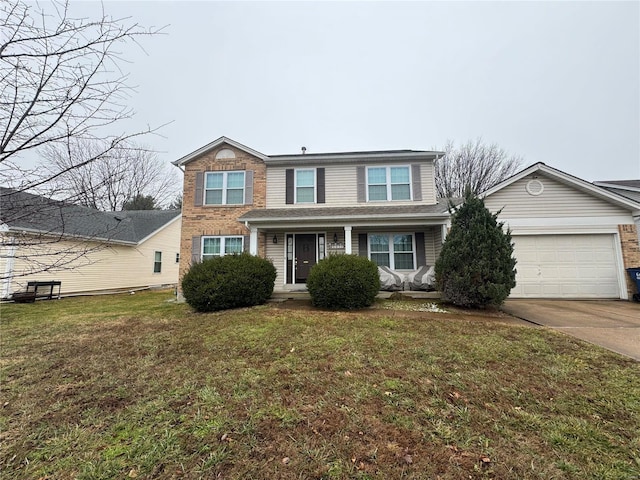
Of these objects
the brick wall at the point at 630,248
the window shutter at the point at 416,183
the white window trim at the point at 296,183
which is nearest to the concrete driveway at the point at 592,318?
the brick wall at the point at 630,248

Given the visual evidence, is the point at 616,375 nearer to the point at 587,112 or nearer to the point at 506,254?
the point at 506,254

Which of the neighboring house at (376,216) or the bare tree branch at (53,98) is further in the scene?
the neighboring house at (376,216)

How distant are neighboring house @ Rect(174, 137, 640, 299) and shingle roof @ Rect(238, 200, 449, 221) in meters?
0.04

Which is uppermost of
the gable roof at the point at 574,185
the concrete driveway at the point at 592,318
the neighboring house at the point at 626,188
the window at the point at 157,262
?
the neighboring house at the point at 626,188

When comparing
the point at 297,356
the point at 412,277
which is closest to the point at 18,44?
the point at 297,356

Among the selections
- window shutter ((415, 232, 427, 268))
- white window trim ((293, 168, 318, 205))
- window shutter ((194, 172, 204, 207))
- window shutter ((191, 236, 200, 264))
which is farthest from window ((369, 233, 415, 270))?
window shutter ((194, 172, 204, 207))

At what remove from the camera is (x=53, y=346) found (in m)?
4.97

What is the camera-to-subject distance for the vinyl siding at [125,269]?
1286cm

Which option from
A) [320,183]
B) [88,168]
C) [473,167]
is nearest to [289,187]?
[320,183]

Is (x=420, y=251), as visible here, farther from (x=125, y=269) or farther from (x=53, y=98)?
(x=125, y=269)

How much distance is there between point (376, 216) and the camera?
957 centimetres

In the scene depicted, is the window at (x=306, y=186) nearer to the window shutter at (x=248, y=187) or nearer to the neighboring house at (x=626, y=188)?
the window shutter at (x=248, y=187)

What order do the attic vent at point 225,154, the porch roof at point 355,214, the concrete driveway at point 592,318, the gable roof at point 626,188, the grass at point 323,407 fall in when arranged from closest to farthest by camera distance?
the grass at point 323,407, the concrete driveway at point 592,318, the porch roof at point 355,214, the attic vent at point 225,154, the gable roof at point 626,188

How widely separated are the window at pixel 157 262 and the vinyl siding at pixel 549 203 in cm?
1846
